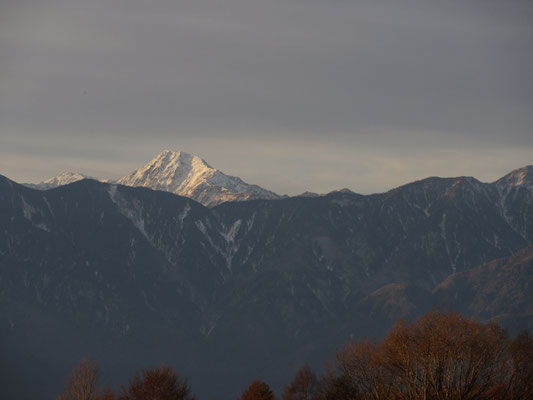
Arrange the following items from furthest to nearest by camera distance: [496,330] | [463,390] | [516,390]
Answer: [496,330] → [516,390] → [463,390]

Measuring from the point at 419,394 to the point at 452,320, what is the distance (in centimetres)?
2712

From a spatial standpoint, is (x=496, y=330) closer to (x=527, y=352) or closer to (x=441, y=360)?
(x=527, y=352)

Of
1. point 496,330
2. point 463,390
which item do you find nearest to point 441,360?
point 463,390

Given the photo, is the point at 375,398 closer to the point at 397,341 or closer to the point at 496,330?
the point at 397,341

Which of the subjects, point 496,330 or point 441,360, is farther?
point 496,330

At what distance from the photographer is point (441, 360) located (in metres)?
181

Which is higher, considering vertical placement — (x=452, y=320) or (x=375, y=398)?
(x=452, y=320)

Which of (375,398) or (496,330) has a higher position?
(496,330)

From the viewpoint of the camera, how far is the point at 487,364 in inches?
7372

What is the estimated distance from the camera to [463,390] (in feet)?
569

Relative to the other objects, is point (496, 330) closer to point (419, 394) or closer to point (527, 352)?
point (527, 352)

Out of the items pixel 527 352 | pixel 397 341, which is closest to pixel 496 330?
pixel 527 352

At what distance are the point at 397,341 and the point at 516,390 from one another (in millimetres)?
25141

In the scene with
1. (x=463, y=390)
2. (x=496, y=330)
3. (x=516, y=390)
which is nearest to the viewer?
(x=463, y=390)
